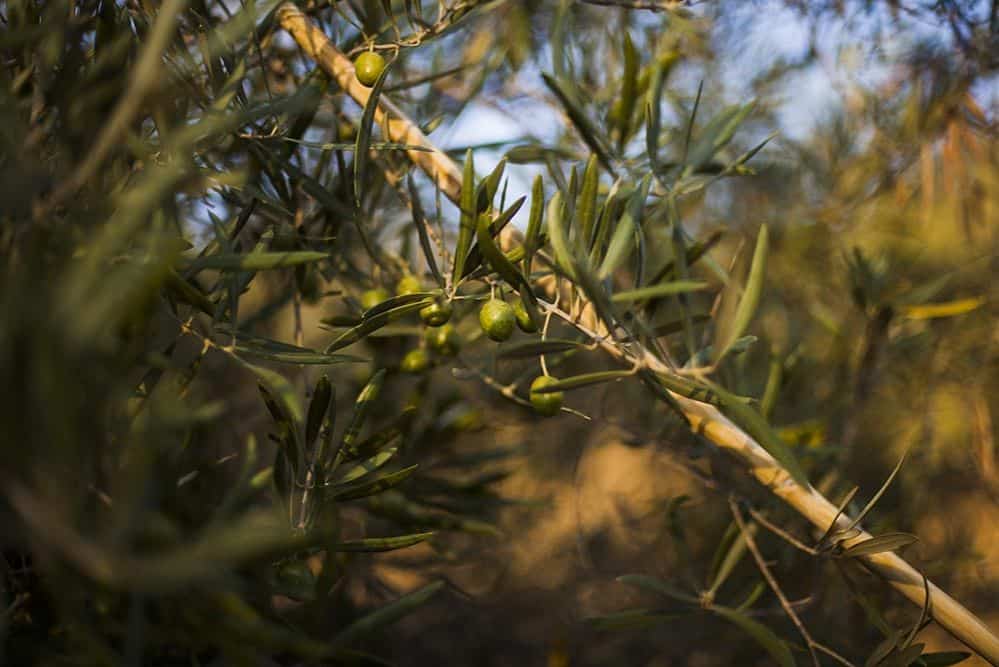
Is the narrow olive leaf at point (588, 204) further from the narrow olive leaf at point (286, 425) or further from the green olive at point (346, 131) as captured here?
the green olive at point (346, 131)

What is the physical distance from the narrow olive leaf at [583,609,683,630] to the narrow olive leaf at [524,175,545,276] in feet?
1.34

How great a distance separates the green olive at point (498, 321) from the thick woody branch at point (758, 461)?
0.12 ft

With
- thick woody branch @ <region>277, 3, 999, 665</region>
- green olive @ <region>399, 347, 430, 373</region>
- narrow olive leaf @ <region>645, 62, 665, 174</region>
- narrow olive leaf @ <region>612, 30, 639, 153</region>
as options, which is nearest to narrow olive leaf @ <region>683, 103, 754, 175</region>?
narrow olive leaf @ <region>645, 62, 665, 174</region>

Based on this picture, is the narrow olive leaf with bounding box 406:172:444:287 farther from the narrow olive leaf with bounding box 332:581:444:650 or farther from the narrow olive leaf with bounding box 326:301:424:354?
the narrow olive leaf with bounding box 332:581:444:650

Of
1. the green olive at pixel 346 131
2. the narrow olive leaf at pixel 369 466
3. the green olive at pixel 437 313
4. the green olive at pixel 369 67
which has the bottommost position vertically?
the narrow olive leaf at pixel 369 466

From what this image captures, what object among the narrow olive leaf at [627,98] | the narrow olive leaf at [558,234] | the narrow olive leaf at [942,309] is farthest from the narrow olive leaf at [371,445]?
the narrow olive leaf at [942,309]

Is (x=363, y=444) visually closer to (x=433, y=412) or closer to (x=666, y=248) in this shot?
(x=433, y=412)

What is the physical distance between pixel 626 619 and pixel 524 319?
37 cm

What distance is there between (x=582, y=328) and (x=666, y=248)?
2.24 feet

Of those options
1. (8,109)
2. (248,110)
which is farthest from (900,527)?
(8,109)

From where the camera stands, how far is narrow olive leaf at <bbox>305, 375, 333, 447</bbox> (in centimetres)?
64

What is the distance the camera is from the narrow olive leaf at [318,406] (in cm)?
64

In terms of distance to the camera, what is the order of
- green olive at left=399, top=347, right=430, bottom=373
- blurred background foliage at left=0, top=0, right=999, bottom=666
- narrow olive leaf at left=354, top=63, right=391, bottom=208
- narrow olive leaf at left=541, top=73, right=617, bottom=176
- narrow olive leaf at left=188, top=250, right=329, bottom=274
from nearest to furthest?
blurred background foliage at left=0, top=0, right=999, bottom=666
narrow olive leaf at left=188, top=250, right=329, bottom=274
narrow olive leaf at left=354, top=63, right=391, bottom=208
narrow olive leaf at left=541, top=73, right=617, bottom=176
green olive at left=399, top=347, right=430, bottom=373

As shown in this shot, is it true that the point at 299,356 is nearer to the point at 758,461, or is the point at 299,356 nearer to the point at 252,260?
the point at 252,260
